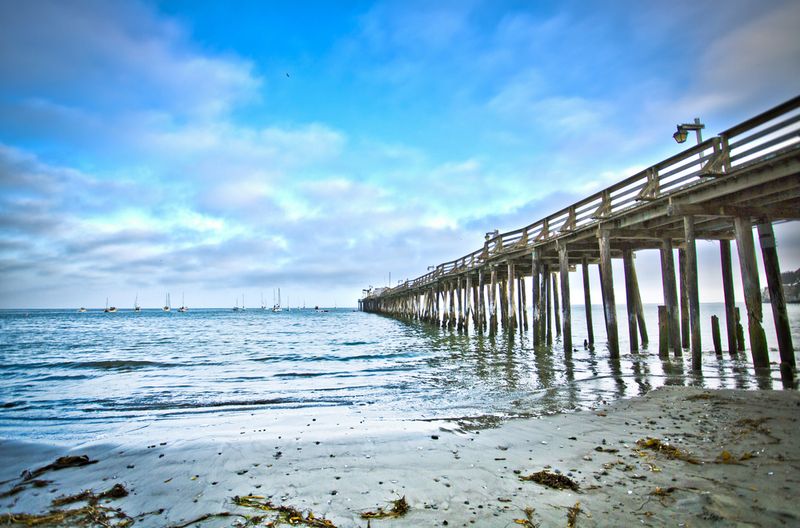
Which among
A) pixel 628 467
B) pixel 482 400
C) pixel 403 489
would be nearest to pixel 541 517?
pixel 403 489

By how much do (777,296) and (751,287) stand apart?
81cm

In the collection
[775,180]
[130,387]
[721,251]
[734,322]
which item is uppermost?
[775,180]

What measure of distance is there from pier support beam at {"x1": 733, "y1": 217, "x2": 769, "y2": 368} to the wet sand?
341cm

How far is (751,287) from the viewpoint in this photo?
32.3ft

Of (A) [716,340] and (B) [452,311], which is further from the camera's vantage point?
(B) [452,311]

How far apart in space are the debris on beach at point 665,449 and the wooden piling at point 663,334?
11.2 metres

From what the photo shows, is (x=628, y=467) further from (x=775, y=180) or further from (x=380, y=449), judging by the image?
(x=775, y=180)

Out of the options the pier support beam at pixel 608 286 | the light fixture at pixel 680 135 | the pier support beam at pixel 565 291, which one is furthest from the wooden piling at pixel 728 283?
the light fixture at pixel 680 135

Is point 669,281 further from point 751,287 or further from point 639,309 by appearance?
point 639,309

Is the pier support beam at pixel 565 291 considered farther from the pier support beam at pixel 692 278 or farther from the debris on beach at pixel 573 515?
the debris on beach at pixel 573 515

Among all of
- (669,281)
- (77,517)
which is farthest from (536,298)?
(77,517)

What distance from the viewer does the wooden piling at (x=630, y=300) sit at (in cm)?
1600

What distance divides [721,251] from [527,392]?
32.4 feet

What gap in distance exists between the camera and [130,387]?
39.8ft
